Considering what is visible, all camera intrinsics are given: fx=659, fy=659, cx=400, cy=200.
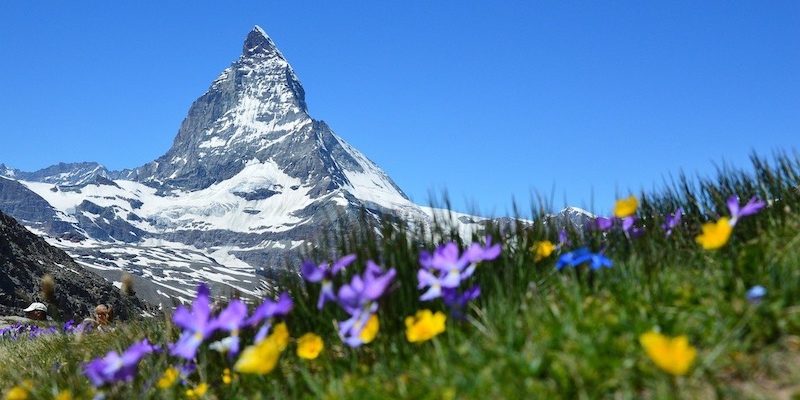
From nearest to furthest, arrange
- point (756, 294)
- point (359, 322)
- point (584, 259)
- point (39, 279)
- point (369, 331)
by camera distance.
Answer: point (756, 294) → point (369, 331) → point (359, 322) → point (584, 259) → point (39, 279)

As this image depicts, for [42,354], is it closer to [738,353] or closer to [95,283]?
[738,353]

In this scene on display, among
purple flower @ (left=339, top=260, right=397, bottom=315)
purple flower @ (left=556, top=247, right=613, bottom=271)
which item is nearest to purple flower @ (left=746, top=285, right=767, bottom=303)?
purple flower @ (left=556, top=247, right=613, bottom=271)

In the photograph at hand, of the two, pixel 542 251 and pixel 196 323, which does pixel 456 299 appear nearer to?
pixel 542 251

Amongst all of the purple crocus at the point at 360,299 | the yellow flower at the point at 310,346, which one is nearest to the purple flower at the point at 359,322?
the purple crocus at the point at 360,299

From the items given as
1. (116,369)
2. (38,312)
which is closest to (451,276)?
(116,369)

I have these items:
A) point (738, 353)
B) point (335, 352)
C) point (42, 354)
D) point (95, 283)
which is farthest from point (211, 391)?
point (95, 283)

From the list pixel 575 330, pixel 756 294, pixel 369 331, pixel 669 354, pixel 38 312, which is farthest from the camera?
pixel 38 312
